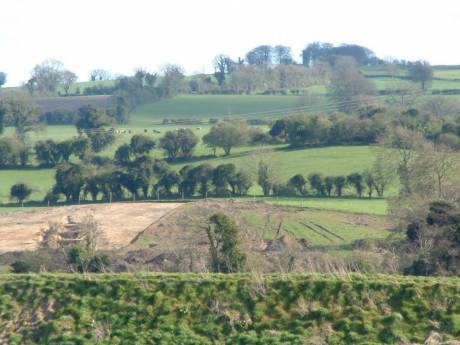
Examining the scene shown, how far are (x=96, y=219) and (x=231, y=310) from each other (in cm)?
3710

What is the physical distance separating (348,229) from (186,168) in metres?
23.7

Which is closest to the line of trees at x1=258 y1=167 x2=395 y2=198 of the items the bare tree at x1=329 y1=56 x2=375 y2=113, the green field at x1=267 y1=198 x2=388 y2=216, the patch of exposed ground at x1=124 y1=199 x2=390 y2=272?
the green field at x1=267 y1=198 x2=388 y2=216

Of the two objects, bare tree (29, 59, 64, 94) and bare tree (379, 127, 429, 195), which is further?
bare tree (29, 59, 64, 94)

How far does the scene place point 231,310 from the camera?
21859 millimetres

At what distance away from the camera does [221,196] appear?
71125mm

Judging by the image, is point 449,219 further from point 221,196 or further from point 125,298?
point 221,196

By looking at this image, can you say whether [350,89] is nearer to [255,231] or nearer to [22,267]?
[255,231]

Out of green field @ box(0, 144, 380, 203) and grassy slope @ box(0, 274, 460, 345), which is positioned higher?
grassy slope @ box(0, 274, 460, 345)

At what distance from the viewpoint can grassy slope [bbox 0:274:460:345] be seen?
68.5 feet

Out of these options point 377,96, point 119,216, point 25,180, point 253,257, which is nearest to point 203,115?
point 377,96

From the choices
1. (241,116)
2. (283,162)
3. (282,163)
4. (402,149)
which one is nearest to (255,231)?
(402,149)

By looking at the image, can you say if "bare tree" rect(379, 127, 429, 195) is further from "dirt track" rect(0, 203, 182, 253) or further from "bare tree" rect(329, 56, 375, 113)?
"bare tree" rect(329, 56, 375, 113)

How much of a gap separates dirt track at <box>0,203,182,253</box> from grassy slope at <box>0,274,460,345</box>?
26896 mm

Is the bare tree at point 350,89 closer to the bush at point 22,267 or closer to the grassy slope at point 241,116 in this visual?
the grassy slope at point 241,116
